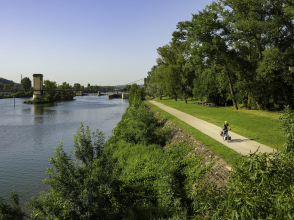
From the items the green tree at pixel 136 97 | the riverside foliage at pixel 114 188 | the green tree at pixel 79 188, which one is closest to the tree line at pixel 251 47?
the green tree at pixel 136 97

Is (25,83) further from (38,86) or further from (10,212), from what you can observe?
(10,212)

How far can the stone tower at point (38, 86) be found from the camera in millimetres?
99681

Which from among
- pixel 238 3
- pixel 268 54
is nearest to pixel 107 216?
pixel 268 54

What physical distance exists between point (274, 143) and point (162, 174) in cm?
690

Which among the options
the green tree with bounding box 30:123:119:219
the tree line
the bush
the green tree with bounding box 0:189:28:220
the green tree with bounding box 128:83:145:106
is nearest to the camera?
the green tree with bounding box 0:189:28:220

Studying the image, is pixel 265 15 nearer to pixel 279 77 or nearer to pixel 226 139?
pixel 279 77

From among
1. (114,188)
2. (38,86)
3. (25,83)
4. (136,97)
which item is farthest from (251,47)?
(25,83)

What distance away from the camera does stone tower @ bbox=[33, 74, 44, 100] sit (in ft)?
327

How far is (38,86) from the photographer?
107m

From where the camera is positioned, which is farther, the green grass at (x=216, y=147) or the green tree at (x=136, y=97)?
the green tree at (x=136, y=97)

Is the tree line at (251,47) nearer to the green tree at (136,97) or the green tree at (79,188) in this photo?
the green tree at (136,97)

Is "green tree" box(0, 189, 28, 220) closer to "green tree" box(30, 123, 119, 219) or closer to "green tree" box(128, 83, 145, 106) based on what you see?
"green tree" box(30, 123, 119, 219)

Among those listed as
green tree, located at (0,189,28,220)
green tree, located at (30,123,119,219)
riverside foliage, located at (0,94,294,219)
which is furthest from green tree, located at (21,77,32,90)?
green tree, located at (0,189,28,220)

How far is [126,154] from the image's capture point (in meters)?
18.9
